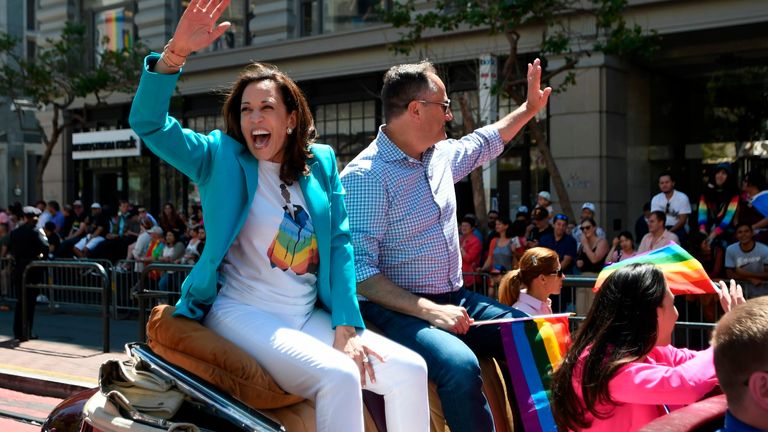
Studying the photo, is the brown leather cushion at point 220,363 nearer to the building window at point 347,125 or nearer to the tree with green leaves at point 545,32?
the tree with green leaves at point 545,32

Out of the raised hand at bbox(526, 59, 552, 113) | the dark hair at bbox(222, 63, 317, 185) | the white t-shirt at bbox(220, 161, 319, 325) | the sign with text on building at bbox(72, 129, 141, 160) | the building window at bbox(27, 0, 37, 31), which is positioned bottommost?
the white t-shirt at bbox(220, 161, 319, 325)

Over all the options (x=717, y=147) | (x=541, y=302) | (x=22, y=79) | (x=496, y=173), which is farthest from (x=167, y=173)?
(x=541, y=302)

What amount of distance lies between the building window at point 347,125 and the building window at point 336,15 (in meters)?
1.87

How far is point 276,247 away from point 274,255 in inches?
1.2

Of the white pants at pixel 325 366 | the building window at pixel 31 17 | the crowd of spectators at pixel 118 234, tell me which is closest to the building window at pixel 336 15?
the crowd of spectators at pixel 118 234

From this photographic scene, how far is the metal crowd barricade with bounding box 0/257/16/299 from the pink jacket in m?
15.8

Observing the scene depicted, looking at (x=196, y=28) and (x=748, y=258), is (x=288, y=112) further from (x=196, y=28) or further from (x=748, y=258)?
(x=748, y=258)

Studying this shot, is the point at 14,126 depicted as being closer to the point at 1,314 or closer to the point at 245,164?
the point at 1,314

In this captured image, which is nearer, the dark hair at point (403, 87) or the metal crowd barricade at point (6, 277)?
the dark hair at point (403, 87)

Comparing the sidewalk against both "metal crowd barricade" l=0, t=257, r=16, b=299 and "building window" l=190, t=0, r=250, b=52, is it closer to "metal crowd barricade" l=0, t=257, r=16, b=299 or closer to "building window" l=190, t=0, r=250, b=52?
"metal crowd barricade" l=0, t=257, r=16, b=299

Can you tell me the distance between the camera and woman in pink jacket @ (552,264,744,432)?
3197 millimetres

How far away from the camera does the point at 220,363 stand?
3.04 m

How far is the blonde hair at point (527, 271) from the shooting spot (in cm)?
482

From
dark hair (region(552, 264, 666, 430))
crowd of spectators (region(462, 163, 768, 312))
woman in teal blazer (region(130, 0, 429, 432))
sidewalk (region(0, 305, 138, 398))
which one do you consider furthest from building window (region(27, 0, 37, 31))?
dark hair (region(552, 264, 666, 430))
